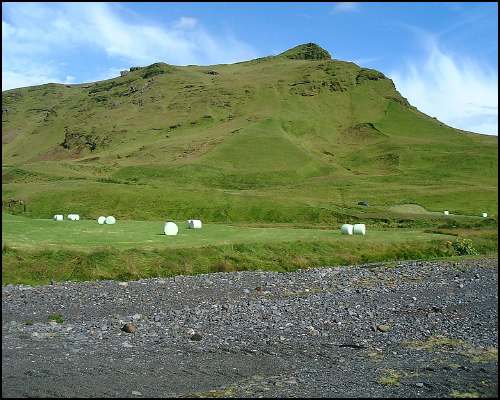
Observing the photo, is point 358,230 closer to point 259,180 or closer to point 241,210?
point 241,210

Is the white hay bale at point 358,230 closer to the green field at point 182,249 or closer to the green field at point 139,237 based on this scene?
the green field at point 139,237

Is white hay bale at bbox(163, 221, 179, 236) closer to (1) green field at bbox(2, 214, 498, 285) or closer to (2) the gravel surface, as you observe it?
(1) green field at bbox(2, 214, 498, 285)

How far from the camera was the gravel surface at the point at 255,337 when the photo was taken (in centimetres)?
1358

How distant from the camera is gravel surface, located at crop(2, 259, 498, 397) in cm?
1358

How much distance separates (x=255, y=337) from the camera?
2056cm

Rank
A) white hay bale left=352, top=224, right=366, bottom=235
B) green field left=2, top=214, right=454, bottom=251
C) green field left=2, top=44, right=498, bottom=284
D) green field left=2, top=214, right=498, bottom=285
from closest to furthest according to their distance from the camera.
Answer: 1. green field left=2, top=214, right=498, bottom=285
2. green field left=2, top=44, right=498, bottom=284
3. green field left=2, top=214, right=454, bottom=251
4. white hay bale left=352, top=224, right=366, bottom=235

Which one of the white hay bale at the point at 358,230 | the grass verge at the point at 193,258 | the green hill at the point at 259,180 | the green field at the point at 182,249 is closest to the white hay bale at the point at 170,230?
the green field at the point at 182,249

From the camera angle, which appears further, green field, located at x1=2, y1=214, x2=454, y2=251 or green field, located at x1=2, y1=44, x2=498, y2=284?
green field, located at x1=2, y1=214, x2=454, y2=251

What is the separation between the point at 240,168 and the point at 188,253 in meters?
117

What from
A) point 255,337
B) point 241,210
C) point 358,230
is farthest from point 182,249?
point 241,210

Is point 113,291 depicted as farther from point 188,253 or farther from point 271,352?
point 271,352

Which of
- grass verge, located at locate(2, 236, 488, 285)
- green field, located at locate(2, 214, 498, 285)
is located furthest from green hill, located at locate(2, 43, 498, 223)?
grass verge, located at locate(2, 236, 488, 285)

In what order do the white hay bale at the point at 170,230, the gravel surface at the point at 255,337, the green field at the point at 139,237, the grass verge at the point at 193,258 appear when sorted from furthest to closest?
the white hay bale at the point at 170,230 < the green field at the point at 139,237 < the grass verge at the point at 193,258 < the gravel surface at the point at 255,337

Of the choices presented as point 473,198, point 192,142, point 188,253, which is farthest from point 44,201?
point 192,142
